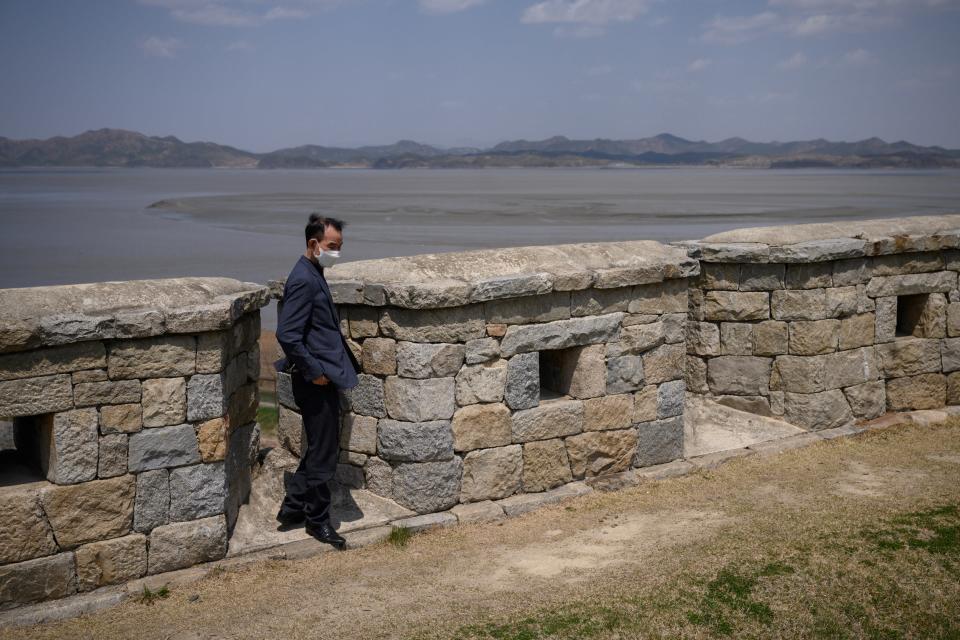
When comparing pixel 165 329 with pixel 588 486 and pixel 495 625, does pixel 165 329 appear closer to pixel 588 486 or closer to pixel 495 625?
pixel 495 625

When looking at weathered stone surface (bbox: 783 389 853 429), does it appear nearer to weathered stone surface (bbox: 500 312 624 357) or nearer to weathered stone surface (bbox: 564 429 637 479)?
weathered stone surface (bbox: 564 429 637 479)

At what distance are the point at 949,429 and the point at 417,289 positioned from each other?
5.84 metres

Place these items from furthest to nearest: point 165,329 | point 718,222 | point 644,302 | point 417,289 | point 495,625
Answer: point 718,222, point 644,302, point 417,289, point 165,329, point 495,625

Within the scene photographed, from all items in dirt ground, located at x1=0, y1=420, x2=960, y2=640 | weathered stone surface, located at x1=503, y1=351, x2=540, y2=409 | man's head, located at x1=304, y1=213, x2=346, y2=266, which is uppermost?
man's head, located at x1=304, y1=213, x2=346, y2=266

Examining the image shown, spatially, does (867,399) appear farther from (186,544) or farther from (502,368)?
(186,544)

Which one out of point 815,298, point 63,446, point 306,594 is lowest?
point 306,594

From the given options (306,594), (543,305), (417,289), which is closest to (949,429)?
(543,305)

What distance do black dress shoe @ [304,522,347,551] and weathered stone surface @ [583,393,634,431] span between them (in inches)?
87.8

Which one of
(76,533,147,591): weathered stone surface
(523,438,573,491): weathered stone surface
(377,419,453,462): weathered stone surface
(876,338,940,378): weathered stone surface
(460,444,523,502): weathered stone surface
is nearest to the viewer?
(76,533,147,591): weathered stone surface

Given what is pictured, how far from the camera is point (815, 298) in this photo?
8859 millimetres

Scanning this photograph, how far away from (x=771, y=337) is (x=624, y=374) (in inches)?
78.8

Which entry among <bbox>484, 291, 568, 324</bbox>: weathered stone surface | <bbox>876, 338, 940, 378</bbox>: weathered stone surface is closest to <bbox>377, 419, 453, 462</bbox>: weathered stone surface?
<bbox>484, 291, 568, 324</bbox>: weathered stone surface

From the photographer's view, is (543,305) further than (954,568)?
Yes

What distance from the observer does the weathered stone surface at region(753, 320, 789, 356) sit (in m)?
8.95
